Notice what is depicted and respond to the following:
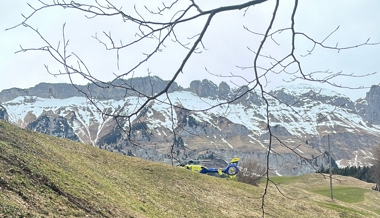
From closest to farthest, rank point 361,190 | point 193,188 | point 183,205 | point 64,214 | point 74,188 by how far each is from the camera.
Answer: point 64,214 < point 74,188 < point 183,205 < point 193,188 < point 361,190

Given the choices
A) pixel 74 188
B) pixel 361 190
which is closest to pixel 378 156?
pixel 361 190

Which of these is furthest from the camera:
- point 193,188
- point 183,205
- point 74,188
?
point 193,188

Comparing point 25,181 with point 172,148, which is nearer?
point 172,148

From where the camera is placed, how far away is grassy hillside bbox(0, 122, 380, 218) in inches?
458

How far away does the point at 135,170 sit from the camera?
25.3 metres

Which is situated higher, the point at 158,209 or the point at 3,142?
the point at 3,142

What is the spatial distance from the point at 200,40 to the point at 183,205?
713 inches

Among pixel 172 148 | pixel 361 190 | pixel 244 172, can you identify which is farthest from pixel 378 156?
pixel 172 148

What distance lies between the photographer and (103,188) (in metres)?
16.9

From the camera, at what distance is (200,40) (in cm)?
358

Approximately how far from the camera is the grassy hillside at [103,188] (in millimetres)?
11625

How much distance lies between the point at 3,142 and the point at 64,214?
6.11 m

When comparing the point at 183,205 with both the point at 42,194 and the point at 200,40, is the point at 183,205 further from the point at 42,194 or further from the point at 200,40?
the point at 200,40

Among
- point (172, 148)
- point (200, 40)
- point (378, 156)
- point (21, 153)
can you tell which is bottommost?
point (21, 153)
